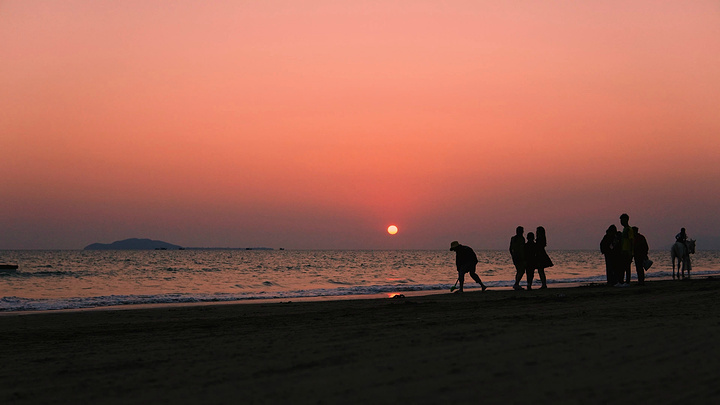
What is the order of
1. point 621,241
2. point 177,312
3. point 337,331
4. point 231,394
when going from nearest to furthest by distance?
point 231,394
point 337,331
point 177,312
point 621,241

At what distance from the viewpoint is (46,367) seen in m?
7.18

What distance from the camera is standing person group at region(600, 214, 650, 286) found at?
62.2 ft

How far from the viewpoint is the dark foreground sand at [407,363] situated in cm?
518

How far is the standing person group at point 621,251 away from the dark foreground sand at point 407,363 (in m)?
9.45

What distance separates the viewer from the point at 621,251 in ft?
63.0

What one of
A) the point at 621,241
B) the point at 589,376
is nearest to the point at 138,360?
the point at 589,376

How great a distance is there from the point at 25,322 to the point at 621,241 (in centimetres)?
1580

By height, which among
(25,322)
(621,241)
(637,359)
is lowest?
(25,322)

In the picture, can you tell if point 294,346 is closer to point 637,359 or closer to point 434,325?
point 434,325

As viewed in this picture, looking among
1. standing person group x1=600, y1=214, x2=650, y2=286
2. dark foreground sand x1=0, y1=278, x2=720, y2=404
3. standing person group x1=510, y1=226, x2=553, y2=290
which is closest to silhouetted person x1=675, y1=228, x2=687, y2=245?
standing person group x1=600, y1=214, x2=650, y2=286

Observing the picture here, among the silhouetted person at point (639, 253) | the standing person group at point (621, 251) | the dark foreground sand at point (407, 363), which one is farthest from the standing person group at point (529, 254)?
the dark foreground sand at point (407, 363)

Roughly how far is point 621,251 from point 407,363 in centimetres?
1493

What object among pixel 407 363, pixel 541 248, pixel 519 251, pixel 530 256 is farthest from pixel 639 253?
pixel 407 363

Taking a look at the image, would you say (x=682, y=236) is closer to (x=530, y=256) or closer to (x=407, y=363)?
(x=530, y=256)
